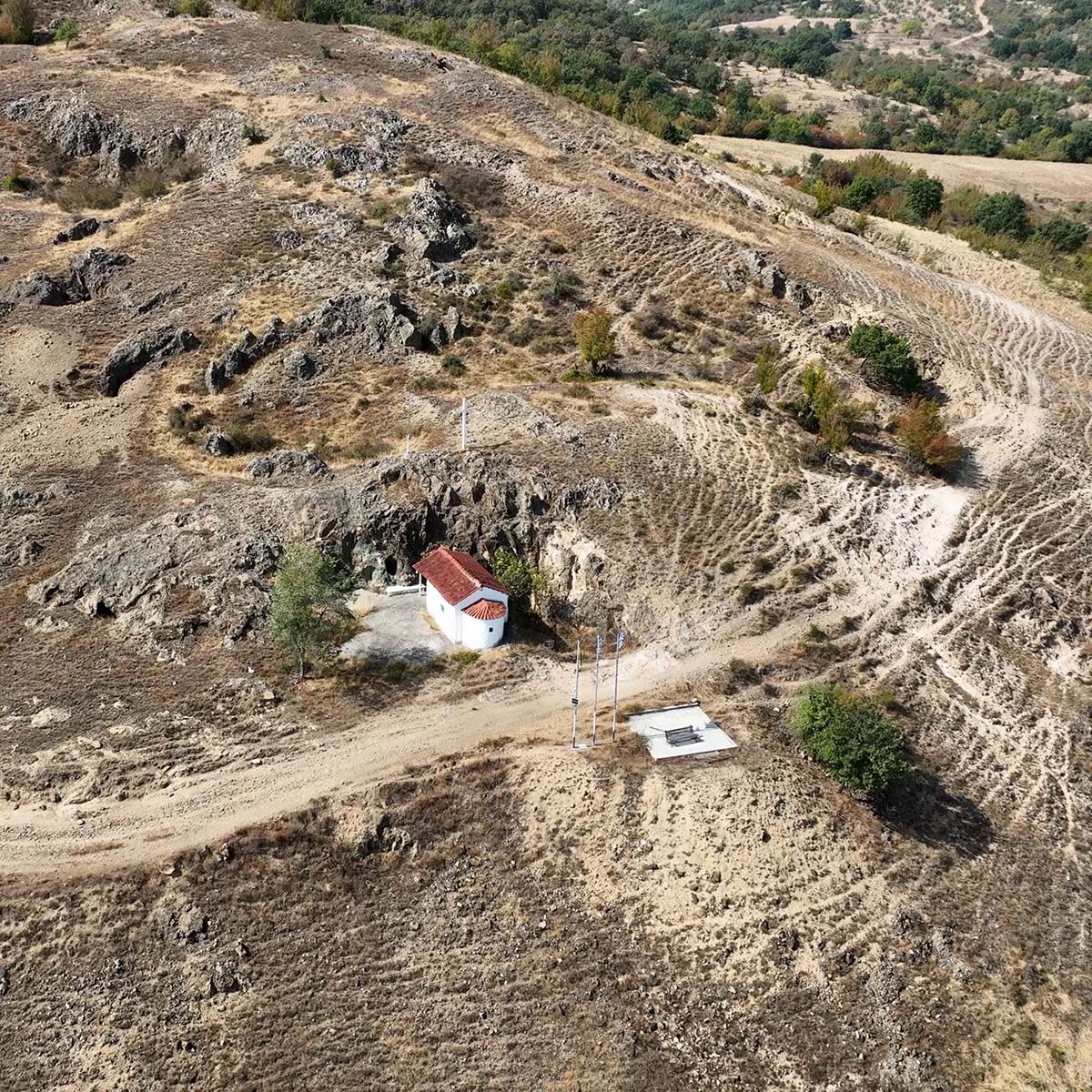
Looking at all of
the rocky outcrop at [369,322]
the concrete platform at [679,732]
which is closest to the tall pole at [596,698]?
the concrete platform at [679,732]

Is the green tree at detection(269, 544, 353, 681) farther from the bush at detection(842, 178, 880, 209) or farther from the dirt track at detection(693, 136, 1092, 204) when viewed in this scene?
the dirt track at detection(693, 136, 1092, 204)

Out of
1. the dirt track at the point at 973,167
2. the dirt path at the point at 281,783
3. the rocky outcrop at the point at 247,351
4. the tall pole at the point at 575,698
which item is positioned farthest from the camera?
the dirt track at the point at 973,167

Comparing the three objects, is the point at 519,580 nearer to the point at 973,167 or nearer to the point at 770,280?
the point at 770,280

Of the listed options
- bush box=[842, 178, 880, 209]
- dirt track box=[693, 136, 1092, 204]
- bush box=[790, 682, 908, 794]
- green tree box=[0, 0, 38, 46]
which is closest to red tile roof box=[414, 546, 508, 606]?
bush box=[790, 682, 908, 794]

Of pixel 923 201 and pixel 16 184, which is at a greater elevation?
pixel 923 201

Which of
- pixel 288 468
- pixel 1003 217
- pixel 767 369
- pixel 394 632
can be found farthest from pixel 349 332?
pixel 1003 217

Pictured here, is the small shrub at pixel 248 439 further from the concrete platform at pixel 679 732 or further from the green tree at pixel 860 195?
the green tree at pixel 860 195

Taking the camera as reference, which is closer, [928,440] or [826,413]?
[928,440]
